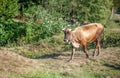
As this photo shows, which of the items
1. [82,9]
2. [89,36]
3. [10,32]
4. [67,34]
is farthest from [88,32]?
[82,9]

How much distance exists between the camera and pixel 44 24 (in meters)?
24.0

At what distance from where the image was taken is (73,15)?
32.1 metres

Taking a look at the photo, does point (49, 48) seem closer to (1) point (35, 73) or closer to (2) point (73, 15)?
(1) point (35, 73)

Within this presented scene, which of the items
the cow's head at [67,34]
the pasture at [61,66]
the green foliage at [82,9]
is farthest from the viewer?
the green foliage at [82,9]

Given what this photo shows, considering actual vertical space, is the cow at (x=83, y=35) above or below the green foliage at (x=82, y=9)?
above

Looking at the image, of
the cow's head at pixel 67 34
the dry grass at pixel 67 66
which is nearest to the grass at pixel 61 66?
the dry grass at pixel 67 66

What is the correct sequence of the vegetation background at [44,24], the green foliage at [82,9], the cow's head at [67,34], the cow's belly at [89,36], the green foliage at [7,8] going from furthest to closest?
the green foliage at [82,9] < the green foliage at [7,8] < the vegetation background at [44,24] < the cow's belly at [89,36] < the cow's head at [67,34]

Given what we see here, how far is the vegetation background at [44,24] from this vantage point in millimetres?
19703

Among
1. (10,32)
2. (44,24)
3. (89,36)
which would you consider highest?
(89,36)

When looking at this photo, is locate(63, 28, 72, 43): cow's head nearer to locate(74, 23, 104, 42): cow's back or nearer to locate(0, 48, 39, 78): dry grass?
locate(74, 23, 104, 42): cow's back

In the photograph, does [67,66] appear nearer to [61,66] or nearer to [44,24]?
[61,66]

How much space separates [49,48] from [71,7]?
1237cm

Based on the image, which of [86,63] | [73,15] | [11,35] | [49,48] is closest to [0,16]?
[11,35]

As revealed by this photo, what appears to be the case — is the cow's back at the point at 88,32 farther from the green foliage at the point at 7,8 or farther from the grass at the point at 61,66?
the green foliage at the point at 7,8
